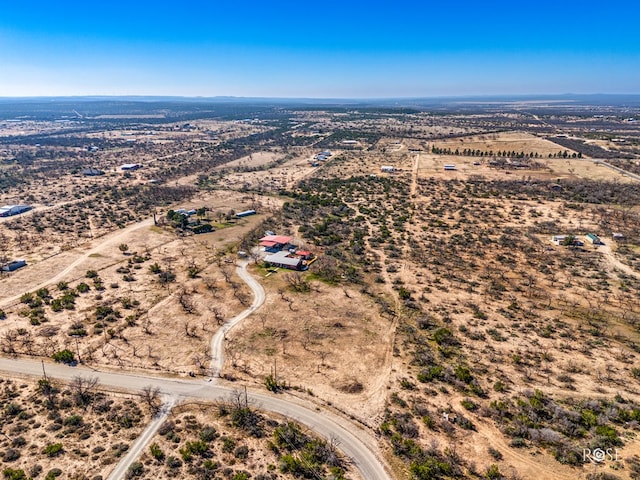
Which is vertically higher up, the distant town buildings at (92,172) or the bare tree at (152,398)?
the distant town buildings at (92,172)

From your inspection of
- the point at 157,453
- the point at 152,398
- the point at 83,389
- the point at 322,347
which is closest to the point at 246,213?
the point at 322,347

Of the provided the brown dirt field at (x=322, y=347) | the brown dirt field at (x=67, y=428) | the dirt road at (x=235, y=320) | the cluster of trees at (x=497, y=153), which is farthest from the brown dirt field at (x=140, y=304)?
the cluster of trees at (x=497, y=153)

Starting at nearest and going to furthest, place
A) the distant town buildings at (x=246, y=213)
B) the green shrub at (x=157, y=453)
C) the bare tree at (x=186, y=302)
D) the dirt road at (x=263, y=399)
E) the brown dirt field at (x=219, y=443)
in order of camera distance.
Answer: the brown dirt field at (x=219, y=443)
the green shrub at (x=157, y=453)
the dirt road at (x=263, y=399)
the bare tree at (x=186, y=302)
the distant town buildings at (x=246, y=213)

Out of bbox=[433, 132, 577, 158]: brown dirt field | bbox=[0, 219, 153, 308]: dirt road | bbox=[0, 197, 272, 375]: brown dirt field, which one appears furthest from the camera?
bbox=[433, 132, 577, 158]: brown dirt field

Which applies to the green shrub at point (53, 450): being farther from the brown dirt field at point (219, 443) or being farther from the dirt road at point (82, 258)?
the dirt road at point (82, 258)

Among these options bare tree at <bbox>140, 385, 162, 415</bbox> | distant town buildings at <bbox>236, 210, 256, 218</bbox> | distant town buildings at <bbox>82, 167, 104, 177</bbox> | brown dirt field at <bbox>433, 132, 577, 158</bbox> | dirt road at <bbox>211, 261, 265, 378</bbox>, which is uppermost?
brown dirt field at <bbox>433, 132, 577, 158</bbox>

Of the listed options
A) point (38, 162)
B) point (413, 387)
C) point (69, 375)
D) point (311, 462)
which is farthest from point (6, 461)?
point (38, 162)

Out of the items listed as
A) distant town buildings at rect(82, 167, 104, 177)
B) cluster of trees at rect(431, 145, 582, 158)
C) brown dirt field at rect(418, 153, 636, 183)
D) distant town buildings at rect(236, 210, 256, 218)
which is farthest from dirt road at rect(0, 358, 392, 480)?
cluster of trees at rect(431, 145, 582, 158)

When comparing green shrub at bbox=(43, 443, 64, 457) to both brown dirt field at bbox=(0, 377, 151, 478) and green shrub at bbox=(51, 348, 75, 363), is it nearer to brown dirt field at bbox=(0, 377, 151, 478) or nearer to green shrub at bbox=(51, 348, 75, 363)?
brown dirt field at bbox=(0, 377, 151, 478)

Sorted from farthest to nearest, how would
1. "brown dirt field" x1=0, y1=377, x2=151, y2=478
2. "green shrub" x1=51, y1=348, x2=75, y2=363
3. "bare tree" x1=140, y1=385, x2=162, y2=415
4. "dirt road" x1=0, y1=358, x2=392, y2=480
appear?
"green shrub" x1=51, y1=348, x2=75, y2=363 < "bare tree" x1=140, y1=385, x2=162, y2=415 < "dirt road" x1=0, y1=358, x2=392, y2=480 < "brown dirt field" x1=0, y1=377, x2=151, y2=478

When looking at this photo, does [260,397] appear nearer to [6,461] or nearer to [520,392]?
[6,461]

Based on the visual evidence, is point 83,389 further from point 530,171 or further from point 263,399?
point 530,171
